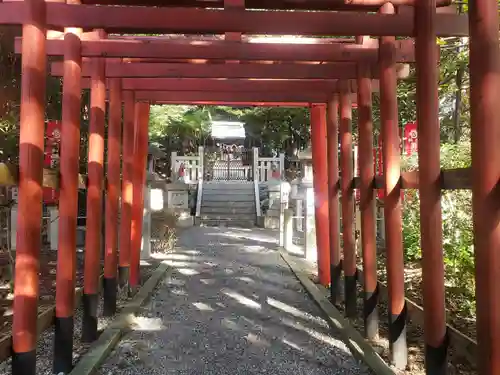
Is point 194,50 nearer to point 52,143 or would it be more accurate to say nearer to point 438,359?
point 438,359

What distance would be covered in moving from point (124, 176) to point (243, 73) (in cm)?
223

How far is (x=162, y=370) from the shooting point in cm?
→ 357

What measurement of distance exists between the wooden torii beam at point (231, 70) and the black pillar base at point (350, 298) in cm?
222

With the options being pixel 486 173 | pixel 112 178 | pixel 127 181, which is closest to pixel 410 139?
pixel 127 181

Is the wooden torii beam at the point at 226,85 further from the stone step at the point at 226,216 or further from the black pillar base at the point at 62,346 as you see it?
the stone step at the point at 226,216

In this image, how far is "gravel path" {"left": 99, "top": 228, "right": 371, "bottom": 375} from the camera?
3674 millimetres

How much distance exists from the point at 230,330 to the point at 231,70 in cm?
263

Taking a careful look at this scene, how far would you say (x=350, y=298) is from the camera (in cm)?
501

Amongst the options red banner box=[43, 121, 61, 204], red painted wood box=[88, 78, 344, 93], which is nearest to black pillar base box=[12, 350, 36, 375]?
red painted wood box=[88, 78, 344, 93]

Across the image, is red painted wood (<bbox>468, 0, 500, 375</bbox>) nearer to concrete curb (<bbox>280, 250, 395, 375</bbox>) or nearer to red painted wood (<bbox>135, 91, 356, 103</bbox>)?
concrete curb (<bbox>280, 250, 395, 375</bbox>)

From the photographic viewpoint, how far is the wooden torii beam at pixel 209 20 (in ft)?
10.1

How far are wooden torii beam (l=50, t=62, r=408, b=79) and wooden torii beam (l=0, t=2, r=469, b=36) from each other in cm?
138

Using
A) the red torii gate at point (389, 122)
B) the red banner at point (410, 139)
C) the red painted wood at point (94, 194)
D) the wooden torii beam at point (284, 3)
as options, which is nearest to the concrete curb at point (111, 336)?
the red torii gate at point (389, 122)

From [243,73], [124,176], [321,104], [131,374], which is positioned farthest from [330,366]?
[321,104]
